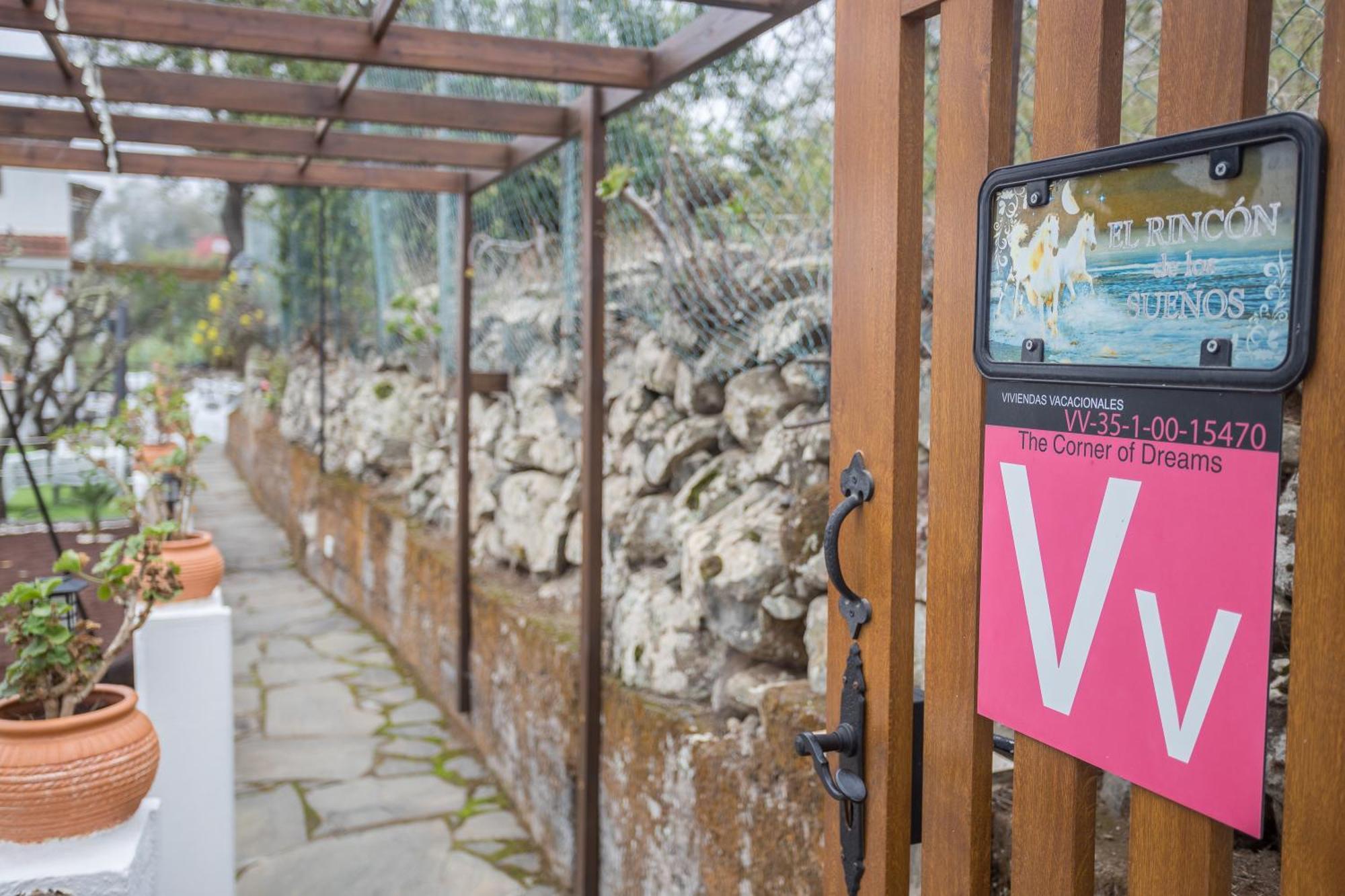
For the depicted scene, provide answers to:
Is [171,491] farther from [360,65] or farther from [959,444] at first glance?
[959,444]

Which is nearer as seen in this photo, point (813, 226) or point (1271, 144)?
point (1271, 144)

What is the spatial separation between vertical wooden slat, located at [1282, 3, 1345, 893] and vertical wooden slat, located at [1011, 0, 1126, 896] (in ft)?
0.73

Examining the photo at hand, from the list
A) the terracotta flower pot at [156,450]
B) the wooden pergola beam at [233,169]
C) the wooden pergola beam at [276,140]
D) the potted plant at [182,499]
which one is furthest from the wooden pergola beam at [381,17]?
the terracotta flower pot at [156,450]

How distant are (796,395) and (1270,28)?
6.31 feet

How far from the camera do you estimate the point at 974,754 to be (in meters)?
1.21

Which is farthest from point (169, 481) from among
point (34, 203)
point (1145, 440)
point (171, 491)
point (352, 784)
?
point (34, 203)

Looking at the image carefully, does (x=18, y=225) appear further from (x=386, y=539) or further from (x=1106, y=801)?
(x=1106, y=801)

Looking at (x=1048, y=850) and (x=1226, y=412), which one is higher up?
(x=1226, y=412)

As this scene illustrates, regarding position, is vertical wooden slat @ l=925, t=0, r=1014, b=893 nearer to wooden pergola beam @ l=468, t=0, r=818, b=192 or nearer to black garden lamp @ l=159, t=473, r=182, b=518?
wooden pergola beam @ l=468, t=0, r=818, b=192

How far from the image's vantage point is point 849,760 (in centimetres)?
138

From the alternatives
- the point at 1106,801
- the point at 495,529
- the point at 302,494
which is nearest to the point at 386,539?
the point at 495,529

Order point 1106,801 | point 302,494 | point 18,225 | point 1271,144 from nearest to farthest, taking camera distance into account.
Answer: point 1271,144 < point 1106,801 < point 302,494 < point 18,225

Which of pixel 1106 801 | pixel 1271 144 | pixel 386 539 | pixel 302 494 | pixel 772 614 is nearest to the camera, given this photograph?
pixel 1271 144

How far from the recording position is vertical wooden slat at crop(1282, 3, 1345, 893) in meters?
0.82
